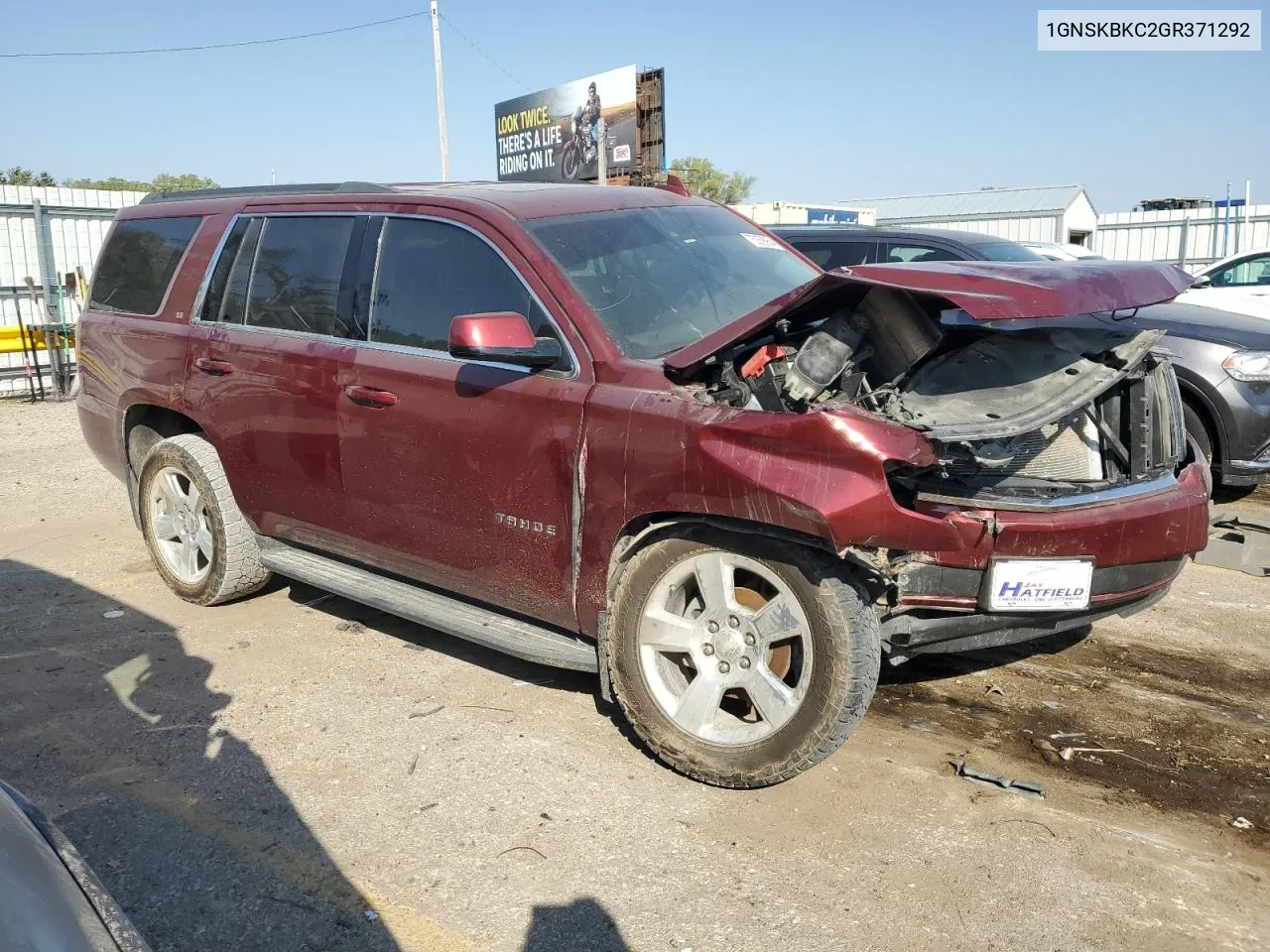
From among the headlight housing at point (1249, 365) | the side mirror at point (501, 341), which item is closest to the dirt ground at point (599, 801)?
the side mirror at point (501, 341)

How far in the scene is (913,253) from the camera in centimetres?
835

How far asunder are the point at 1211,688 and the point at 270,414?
4.02 meters

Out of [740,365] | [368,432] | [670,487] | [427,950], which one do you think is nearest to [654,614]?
[670,487]

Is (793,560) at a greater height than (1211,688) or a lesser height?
greater

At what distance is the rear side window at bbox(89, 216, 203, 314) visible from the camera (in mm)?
5195

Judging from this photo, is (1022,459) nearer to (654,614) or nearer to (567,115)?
(654,614)

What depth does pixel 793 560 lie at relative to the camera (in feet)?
10.1

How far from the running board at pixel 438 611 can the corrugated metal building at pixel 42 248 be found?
11037 mm

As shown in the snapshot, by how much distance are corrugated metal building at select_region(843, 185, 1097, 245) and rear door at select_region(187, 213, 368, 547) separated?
27.6 meters

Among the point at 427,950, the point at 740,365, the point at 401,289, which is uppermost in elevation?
the point at 401,289

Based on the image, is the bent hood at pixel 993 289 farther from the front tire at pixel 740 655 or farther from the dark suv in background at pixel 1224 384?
the dark suv in background at pixel 1224 384

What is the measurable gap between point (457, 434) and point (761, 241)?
1770mm

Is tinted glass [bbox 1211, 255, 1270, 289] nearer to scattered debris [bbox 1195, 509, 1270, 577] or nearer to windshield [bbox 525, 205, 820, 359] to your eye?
scattered debris [bbox 1195, 509, 1270, 577]

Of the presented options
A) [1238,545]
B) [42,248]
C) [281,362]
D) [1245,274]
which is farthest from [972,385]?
[42,248]
